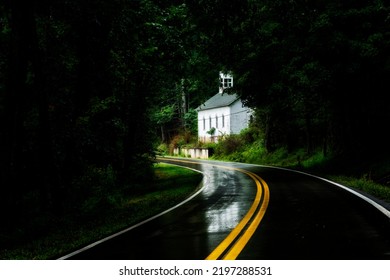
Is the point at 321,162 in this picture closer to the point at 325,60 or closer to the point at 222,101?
the point at 325,60

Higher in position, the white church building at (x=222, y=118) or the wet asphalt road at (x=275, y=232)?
the white church building at (x=222, y=118)

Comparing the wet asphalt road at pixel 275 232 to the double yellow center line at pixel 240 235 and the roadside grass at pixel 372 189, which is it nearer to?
the double yellow center line at pixel 240 235

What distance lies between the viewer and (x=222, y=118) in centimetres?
6191

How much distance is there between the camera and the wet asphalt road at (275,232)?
270 inches

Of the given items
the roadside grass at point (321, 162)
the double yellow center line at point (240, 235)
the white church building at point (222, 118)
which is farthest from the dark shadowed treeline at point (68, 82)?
the white church building at point (222, 118)

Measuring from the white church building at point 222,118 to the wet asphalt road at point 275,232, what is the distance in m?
43.4

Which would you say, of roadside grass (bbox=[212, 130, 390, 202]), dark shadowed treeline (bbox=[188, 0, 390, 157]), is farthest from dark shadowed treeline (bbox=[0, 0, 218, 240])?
roadside grass (bbox=[212, 130, 390, 202])

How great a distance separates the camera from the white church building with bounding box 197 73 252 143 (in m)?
59.8

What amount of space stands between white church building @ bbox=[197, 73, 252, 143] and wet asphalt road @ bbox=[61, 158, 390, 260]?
43.4m

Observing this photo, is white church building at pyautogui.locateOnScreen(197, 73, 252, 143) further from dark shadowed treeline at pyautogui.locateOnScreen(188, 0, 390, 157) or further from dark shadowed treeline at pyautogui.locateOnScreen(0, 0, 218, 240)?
dark shadowed treeline at pyautogui.locateOnScreen(0, 0, 218, 240)

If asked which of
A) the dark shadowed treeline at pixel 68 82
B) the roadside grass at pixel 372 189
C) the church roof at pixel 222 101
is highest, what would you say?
the church roof at pixel 222 101

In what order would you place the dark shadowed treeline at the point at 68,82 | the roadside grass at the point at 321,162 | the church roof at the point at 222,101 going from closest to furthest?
the dark shadowed treeline at the point at 68,82 < the roadside grass at the point at 321,162 < the church roof at the point at 222,101
